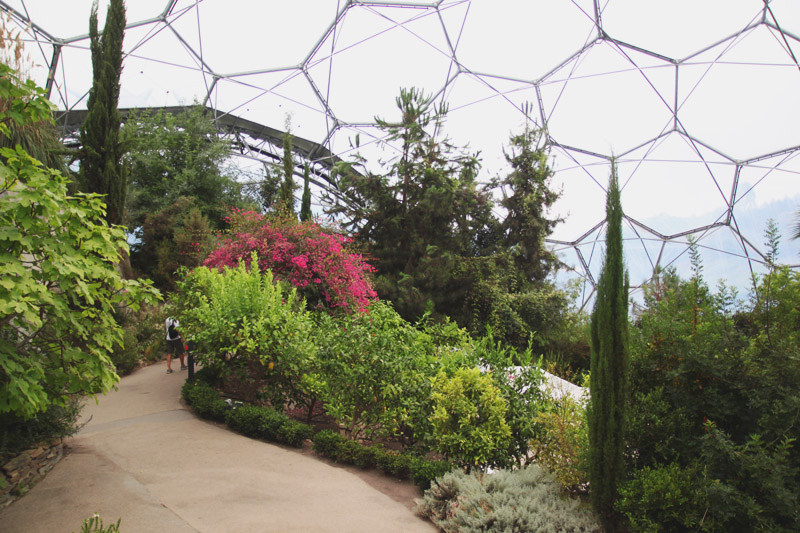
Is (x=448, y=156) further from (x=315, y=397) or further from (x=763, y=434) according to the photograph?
(x=763, y=434)

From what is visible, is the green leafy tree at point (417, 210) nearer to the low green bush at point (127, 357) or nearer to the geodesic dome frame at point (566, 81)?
the geodesic dome frame at point (566, 81)

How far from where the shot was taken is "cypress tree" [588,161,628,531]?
180 inches

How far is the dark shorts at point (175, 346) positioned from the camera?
1157 centimetres

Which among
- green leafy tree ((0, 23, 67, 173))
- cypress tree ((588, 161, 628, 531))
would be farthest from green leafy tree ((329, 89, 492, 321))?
cypress tree ((588, 161, 628, 531))

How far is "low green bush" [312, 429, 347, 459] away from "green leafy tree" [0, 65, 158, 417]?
119 inches

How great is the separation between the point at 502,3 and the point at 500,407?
19.4 meters

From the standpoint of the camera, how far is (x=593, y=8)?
715 inches

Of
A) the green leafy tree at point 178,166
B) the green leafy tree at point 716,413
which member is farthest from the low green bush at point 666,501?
the green leafy tree at point 178,166

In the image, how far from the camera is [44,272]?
3.80 m

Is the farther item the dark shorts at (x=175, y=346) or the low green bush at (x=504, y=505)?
the dark shorts at (x=175, y=346)

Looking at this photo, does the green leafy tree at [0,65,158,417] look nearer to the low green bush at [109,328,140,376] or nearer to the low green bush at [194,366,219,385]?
the low green bush at [194,366,219,385]

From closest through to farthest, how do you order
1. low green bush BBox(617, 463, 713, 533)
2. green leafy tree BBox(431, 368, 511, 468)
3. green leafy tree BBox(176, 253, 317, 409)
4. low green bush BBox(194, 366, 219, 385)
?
low green bush BBox(617, 463, 713, 533) → green leafy tree BBox(431, 368, 511, 468) → green leafy tree BBox(176, 253, 317, 409) → low green bush BBox(194, 366, 219, 385)

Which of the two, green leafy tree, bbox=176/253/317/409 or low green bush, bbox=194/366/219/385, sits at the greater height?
green leafy tree, bbox=176/253/317/409

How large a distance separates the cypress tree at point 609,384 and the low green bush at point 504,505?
1.12 ft
